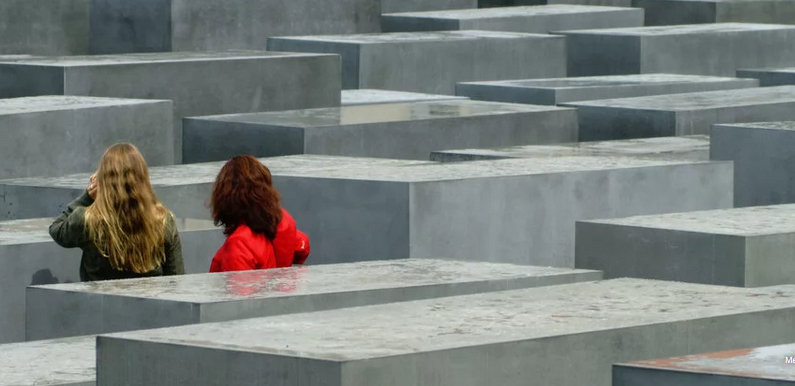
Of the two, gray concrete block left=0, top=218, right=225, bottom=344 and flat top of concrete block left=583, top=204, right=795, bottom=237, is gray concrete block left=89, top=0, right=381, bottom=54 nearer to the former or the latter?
gray concrete block left=0, top=218, right=225, bottom=344

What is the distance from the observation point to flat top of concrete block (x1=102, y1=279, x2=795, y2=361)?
16.4 ft

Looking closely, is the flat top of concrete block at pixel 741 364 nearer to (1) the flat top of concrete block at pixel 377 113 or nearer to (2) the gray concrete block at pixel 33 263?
(2) the gray concrete block at pixel 33 263

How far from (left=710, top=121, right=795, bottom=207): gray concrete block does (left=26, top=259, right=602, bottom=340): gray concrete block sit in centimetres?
371

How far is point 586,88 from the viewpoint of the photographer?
14.6 meters

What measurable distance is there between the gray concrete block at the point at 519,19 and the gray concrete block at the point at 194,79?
5.21 m

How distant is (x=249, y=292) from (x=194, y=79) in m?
6.92

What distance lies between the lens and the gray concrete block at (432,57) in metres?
15.9

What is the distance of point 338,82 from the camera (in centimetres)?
1379

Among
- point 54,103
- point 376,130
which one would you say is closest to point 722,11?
point 376,130

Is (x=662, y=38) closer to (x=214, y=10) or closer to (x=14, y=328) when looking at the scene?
(x=214, y=10)

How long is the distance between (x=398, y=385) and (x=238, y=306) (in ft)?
4.13

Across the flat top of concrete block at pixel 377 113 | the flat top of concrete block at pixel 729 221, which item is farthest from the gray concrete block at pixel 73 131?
the flat top of concrete block at pixel 729 221

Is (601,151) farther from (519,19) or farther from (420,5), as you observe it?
(420,5)

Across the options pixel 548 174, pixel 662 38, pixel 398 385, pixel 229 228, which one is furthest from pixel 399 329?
pixel 662 38
